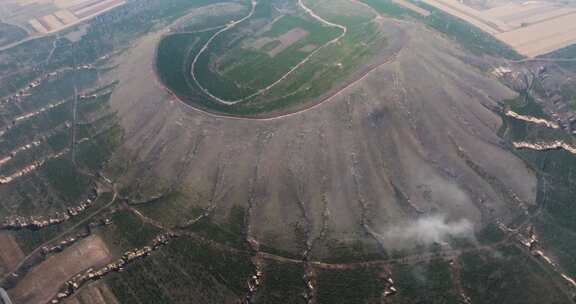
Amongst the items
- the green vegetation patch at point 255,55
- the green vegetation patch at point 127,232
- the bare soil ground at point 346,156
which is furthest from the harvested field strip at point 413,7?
the green vegetation patch at point 127,232

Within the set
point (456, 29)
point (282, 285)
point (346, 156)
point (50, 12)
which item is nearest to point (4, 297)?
point (282, 285)

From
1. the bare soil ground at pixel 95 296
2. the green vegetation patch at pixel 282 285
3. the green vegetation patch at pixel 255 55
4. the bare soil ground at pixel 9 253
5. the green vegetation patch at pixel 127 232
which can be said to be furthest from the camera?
the green vegetation patch at pixel 255 55

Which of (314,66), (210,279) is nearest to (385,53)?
(314,66)

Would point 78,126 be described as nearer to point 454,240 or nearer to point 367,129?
point 367,129

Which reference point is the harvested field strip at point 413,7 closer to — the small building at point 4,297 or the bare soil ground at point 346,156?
the bare soil ground at point 346,156

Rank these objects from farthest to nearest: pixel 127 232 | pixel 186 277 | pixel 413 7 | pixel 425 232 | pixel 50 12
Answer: pixel 50 12 → pixel 413 7 → pixel 127 232 → pixel 425 232 → pixel 186 277

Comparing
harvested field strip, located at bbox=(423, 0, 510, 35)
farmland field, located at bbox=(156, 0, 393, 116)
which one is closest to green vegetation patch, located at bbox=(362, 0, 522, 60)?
harvested field strip, located at bbox=(423, 0, 510, 35)

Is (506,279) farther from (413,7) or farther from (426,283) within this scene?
(413,7)
